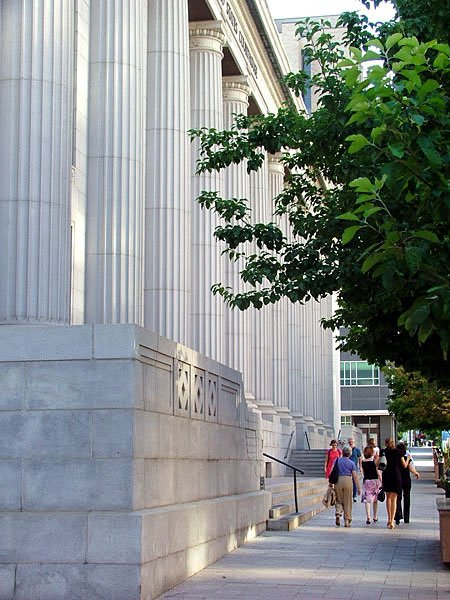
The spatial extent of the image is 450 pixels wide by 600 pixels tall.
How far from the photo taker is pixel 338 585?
1288 centimetres

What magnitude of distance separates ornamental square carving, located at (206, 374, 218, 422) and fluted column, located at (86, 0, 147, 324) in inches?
119

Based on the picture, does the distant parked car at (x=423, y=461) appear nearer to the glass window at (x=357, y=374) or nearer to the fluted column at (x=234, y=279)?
the glass window at (x=357, y=374)

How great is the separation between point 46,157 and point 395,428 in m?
104

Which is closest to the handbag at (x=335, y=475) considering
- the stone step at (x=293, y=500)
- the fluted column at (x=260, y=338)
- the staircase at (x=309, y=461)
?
the stone step at (x=293, y=500)

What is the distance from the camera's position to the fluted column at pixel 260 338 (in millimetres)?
38094

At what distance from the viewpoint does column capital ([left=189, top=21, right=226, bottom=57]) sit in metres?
29.5

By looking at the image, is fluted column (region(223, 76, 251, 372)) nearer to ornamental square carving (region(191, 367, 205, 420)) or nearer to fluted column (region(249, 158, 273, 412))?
fluted column (region(249, 158, 273, 412))

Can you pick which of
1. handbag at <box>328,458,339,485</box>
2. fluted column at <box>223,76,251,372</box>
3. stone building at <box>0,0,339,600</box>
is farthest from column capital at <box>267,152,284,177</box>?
handbag at <box>328,458,339,485</box>

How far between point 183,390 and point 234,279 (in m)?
18.8

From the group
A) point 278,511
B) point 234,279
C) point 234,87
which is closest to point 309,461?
point 234,279

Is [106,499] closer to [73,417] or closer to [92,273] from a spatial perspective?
[73,417]

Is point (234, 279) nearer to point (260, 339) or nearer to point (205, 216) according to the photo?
point (205, 216)

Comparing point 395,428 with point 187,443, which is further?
point 395,428

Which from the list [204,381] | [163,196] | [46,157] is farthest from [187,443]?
[163,196]
